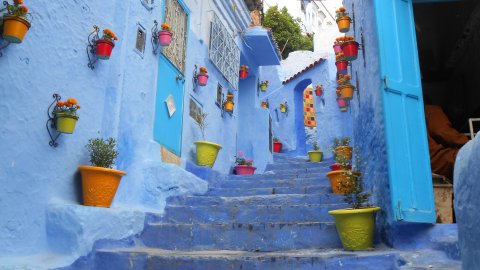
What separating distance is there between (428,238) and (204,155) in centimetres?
411

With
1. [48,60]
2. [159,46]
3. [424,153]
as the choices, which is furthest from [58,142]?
[424,153]

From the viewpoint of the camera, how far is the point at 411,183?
3844 millimetres

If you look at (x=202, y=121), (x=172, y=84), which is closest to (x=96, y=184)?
(x=172, y=84)

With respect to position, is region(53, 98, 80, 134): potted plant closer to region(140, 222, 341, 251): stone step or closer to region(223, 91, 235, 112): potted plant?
region(140, 222, 341, 251): stone step

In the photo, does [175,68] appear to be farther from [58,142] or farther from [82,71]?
[58,142]

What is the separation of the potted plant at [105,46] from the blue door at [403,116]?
2811 millimetres

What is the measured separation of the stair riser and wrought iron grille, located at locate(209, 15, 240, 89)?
492 cm

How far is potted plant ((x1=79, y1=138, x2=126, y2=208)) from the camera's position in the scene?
4141mm

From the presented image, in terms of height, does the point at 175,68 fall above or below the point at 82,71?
above

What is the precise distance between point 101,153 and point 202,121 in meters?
3.39

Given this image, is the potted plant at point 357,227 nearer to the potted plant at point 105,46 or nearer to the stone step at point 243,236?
the stone step at point 243,236

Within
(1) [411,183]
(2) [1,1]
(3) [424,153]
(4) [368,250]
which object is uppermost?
(2) [1,1]

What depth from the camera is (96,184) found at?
4.16 m

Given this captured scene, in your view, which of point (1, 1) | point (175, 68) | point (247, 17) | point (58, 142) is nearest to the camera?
point (1, 1)
